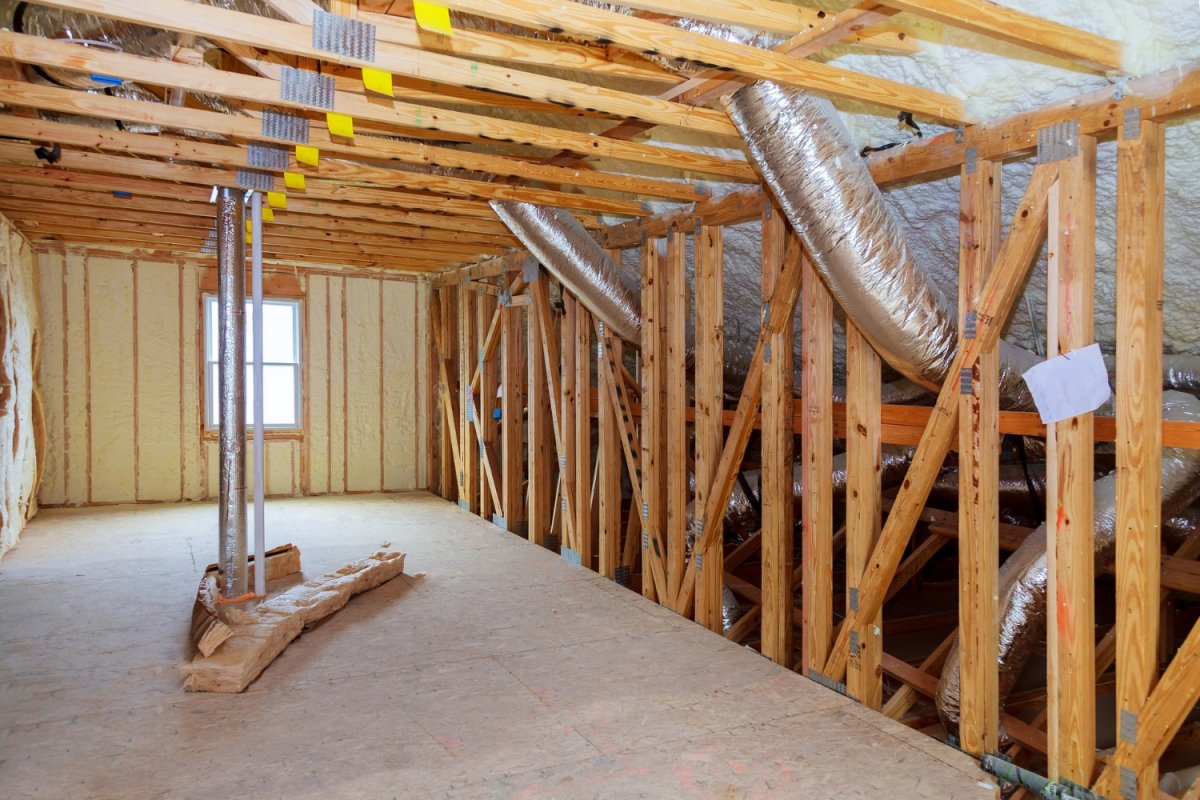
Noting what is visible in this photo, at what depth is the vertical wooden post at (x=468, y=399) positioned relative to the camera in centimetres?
755

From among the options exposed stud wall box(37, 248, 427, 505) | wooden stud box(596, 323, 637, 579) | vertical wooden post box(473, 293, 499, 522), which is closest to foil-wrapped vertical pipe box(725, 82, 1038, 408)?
wooden stud box(596, 323, 637, 579)

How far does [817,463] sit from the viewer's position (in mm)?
3525

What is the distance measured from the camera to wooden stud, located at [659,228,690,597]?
4.49 m

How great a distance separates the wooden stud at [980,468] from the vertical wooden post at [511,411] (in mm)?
4339

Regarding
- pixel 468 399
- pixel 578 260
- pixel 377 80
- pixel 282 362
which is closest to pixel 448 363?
pixel 468 399

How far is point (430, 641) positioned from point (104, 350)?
547 cm

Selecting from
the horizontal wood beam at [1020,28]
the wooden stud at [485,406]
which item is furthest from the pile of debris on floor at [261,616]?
the horizontal wood beam at [1020,28]

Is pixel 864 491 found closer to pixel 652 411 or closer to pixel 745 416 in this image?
pixel 745 416

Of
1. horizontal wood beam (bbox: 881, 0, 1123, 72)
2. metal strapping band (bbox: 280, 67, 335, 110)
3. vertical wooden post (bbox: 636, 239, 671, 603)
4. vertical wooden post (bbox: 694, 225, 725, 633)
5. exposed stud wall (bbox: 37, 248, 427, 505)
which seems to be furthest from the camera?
exposed stud wall (bbox: 37, 248, 427, 505)

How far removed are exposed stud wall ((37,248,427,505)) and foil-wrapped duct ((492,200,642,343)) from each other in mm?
4213

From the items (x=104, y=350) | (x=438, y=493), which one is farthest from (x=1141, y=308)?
(x=104, y=350)

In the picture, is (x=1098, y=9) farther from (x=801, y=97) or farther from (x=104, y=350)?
(x=104, y=350)

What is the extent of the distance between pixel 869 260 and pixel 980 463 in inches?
31.7

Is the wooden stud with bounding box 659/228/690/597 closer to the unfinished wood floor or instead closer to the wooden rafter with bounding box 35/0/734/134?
the unfinished wood floor
